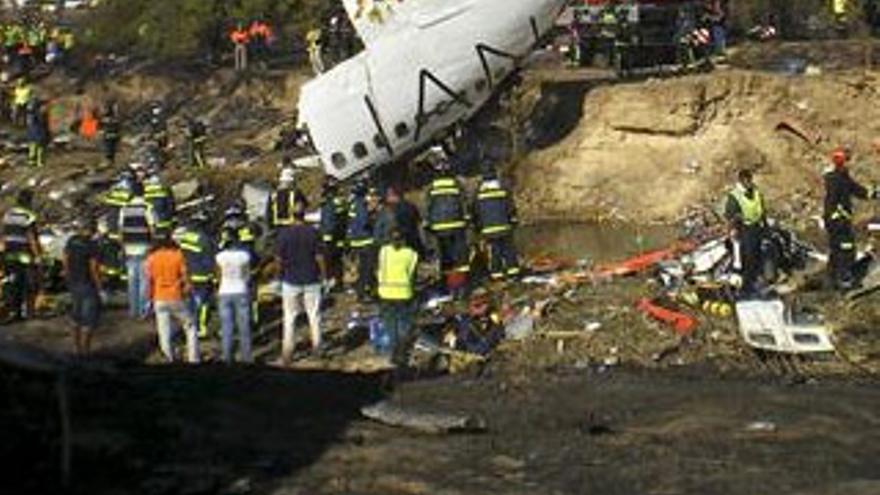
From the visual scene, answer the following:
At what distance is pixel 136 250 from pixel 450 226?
4.17 meters

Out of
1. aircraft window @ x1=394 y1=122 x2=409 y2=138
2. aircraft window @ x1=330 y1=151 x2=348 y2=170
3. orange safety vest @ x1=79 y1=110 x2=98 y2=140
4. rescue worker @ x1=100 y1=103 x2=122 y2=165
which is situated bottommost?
aircraft window @ x1=330 y1=151 x2=348 y2=170

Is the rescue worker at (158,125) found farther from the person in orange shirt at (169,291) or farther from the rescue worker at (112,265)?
the person in orange shirt at (169,291)

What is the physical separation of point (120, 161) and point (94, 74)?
885 centimetres

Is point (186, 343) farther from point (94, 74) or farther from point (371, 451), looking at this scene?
point (94, 74)

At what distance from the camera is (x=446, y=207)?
17.5m

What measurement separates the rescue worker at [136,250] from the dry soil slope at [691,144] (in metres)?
7.21

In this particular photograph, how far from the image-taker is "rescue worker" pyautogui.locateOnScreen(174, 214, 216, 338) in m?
16.8

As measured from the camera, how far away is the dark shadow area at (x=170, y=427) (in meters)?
10.2

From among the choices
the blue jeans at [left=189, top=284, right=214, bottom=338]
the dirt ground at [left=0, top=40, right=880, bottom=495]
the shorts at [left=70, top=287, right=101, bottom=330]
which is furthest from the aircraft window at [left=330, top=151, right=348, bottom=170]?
the shorts at [left=70, top=287, right=101, bottom=330]

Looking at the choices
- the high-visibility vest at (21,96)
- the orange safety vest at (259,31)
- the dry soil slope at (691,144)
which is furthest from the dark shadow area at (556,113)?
the high-visibility vest at (21,96)

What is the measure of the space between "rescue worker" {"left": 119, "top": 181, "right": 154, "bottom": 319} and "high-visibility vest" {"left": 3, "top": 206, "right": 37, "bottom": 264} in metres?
1.21

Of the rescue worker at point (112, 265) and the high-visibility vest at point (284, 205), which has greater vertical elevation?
the high-visibility vest at point (284, 205)

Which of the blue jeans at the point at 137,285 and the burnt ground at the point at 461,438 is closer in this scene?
the burnt ground at the point at 461,438

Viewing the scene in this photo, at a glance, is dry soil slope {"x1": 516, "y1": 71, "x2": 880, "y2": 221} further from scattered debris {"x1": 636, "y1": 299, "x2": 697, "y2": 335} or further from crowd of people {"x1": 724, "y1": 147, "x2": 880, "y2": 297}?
scattered debris {"x1": 636, "y1": 299, "x2": 697, "y2": 335}
